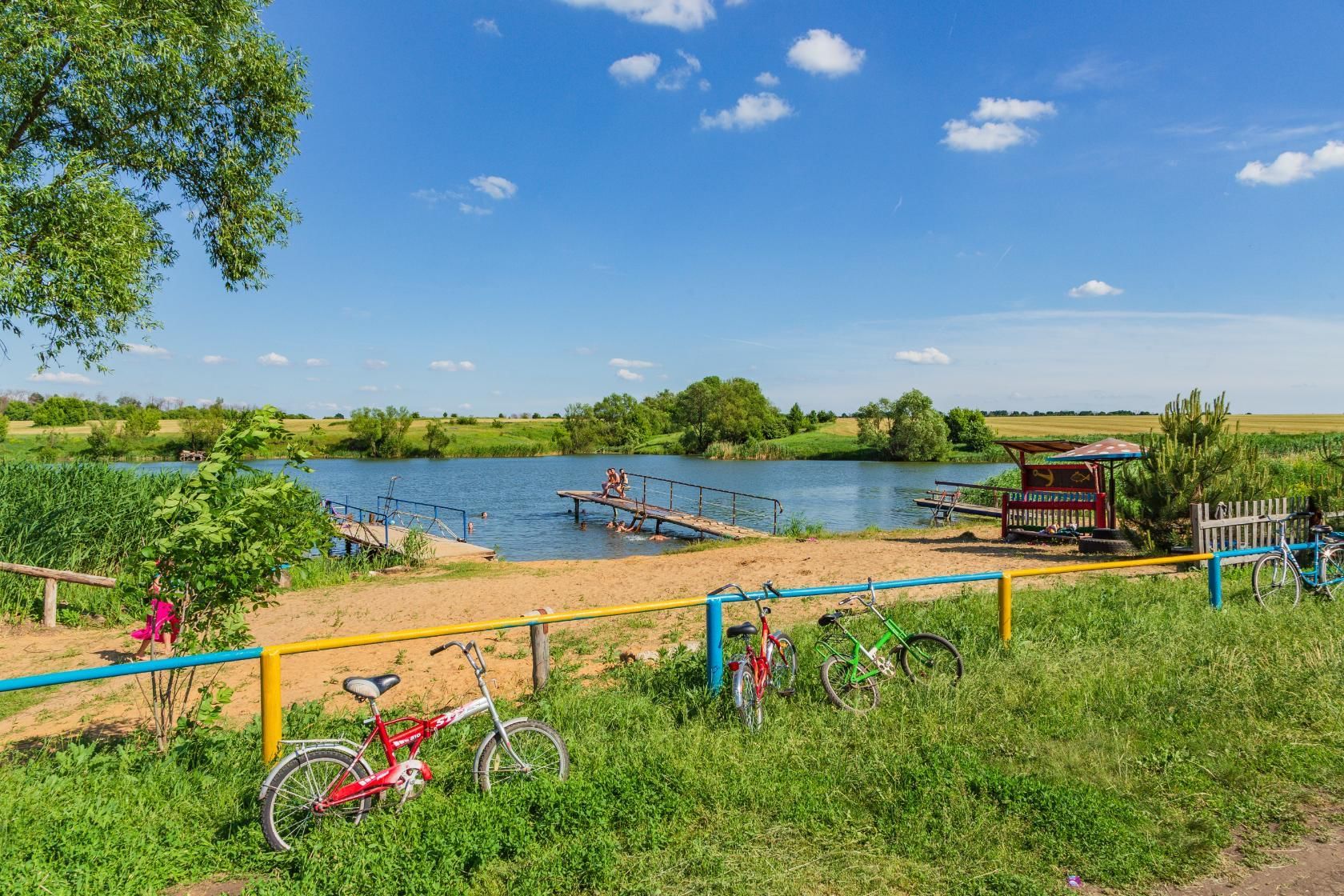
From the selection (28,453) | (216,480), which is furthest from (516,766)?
(28,453)

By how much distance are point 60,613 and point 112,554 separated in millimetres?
2187

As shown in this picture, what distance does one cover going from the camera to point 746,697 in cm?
530

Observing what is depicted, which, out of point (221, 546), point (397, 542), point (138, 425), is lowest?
point (397, 542)

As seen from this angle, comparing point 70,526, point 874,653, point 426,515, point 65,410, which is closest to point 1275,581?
point 874,653

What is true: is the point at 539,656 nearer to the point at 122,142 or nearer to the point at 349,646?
the point at 349,646

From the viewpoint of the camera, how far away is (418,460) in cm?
8744

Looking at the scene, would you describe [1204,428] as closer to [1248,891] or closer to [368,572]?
[1248,891]

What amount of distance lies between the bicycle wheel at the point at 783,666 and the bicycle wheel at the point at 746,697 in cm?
38

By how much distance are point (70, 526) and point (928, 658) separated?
565 inches

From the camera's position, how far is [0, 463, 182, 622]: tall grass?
11.6m

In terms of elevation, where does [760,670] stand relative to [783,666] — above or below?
above

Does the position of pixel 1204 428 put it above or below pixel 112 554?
above

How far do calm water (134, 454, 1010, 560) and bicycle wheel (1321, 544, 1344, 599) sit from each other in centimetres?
1842

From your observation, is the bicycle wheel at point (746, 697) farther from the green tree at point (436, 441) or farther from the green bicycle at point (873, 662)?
the green tree at point (436, 441)
